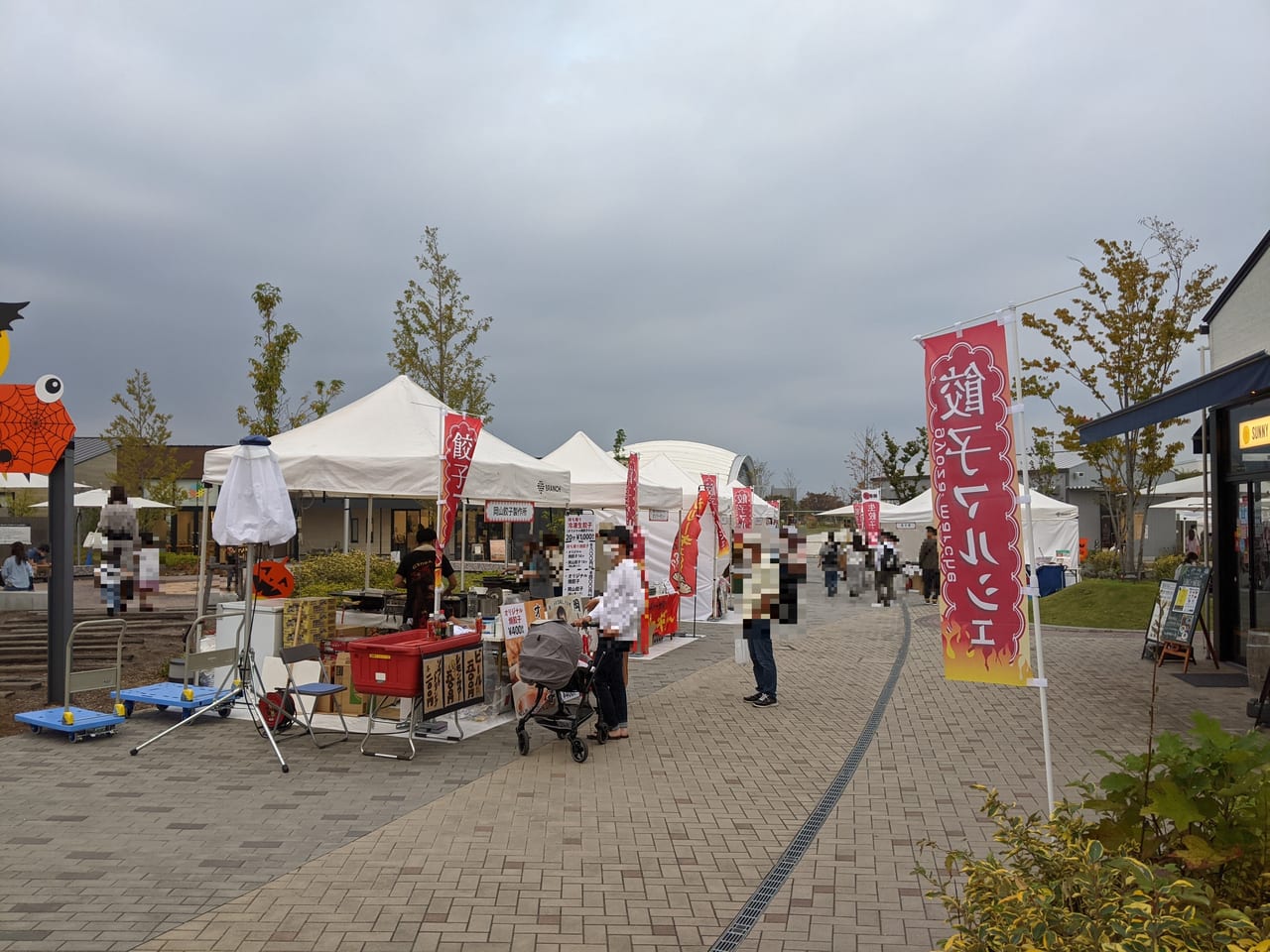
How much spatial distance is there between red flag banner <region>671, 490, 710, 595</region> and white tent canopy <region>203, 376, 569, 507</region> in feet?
13.6

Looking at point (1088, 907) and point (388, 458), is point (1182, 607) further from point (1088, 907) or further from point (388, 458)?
point (1088, 907)

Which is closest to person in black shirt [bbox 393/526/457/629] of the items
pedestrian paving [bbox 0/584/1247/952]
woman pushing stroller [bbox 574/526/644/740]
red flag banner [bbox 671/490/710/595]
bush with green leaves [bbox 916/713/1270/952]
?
pedestrian paving [bbox 0/584/1247/952]

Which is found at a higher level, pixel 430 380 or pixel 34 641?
pixel 430 380

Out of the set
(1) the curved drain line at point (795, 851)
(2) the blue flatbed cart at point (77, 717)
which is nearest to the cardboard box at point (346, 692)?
(2) the blue flatbed cart at point (77, 717)

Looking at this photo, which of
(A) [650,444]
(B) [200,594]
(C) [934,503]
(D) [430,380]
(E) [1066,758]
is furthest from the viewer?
(A) [650,444]

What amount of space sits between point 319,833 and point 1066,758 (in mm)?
5359

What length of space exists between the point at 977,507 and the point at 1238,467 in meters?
8.89

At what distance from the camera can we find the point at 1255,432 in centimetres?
974

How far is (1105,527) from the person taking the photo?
1626 inches

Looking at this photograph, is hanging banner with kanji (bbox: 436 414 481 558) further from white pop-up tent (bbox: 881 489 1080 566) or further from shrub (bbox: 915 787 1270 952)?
white pop-up tent (bbox: 881 489 1080 566)

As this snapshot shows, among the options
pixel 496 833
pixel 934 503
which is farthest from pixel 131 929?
pixel 934 503

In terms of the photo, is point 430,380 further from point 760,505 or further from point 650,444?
point 650,444

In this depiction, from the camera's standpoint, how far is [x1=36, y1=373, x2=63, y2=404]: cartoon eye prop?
8703 millimetres

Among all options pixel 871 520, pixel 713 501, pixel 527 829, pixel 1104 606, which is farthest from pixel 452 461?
pixel 871 520
